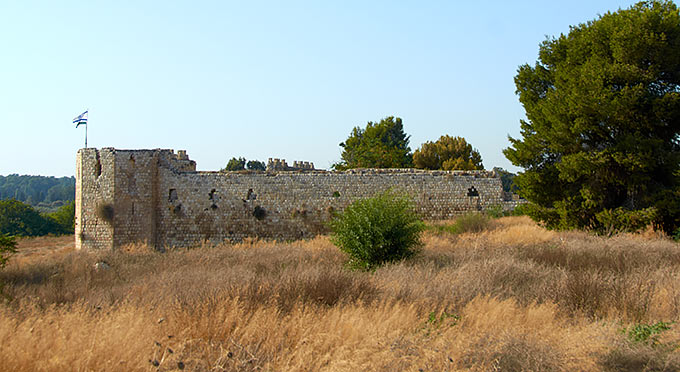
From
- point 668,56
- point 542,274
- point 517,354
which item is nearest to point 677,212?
point 668,56

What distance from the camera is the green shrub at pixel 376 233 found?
10102 millimetres

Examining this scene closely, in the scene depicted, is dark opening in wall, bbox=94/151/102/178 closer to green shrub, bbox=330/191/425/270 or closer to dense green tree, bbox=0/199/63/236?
green shrub, bbox=330/191/425/270

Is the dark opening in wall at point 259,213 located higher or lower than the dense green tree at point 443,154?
lower

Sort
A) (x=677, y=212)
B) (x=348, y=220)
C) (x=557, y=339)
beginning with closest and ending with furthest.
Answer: (x=557, y=339)
(x=348, y=220)
(x=677, y=212)

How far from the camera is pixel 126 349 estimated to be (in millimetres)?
4328

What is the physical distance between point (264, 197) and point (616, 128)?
10.7 m

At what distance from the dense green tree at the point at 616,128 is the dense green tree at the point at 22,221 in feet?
110

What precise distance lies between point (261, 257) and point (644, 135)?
33.9ft

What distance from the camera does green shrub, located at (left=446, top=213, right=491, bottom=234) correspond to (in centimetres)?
1550

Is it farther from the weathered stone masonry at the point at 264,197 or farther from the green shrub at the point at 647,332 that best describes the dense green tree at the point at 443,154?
the green shrub at the point at 647,332

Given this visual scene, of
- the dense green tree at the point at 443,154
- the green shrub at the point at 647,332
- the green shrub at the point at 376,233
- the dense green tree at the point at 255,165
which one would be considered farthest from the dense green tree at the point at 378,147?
the green shrub at the point at 647,332

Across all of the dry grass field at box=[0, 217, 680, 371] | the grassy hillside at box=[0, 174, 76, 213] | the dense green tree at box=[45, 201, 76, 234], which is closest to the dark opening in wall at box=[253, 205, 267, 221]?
the dry grass field at box=[0, 217, 680, 371]

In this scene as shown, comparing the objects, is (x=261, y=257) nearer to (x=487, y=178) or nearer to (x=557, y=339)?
(x=557, y=339)

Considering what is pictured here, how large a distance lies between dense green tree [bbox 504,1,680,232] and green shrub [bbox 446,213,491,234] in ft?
4.75
